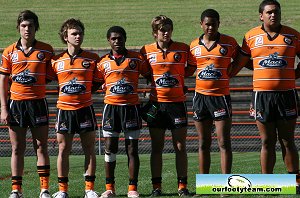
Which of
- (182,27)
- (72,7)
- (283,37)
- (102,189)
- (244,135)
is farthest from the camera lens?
(72,7)

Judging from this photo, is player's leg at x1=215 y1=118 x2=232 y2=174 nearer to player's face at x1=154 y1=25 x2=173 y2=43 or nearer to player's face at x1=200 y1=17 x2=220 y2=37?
player's face at x1=200 y1=17 x2=220 y2=37

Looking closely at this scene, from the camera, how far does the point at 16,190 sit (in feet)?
31.9

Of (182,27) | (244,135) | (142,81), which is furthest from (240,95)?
(182,27)

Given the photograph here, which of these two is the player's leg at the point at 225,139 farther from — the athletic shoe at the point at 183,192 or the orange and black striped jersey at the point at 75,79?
the orange and black striped jersey at the point at 75,79

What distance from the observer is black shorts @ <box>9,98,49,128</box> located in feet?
31.8

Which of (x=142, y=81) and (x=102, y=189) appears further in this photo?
(x=142, y=81)

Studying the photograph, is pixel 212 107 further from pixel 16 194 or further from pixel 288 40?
pixel 16 194

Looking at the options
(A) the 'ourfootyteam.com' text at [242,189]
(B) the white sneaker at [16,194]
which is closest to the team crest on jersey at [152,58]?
(A) the 'ourfootyteam.com' text at [242,189]

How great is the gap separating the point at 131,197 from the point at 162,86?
124 centimetres

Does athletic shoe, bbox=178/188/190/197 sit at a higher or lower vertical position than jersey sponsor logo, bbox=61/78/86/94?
lower

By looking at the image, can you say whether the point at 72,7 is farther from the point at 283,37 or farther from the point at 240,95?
the point at 283,37

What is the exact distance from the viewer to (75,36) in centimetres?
960

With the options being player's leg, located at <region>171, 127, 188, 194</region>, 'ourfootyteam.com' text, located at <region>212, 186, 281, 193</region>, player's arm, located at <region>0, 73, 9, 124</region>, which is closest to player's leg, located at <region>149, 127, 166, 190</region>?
player's leg, located at <region>171, 127, 188, 194</region>

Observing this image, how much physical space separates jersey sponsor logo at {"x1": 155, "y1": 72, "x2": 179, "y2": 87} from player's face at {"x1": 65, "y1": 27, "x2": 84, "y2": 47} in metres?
0.97
